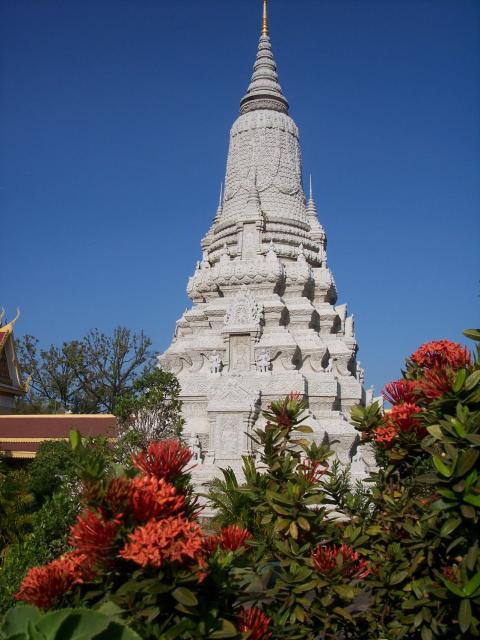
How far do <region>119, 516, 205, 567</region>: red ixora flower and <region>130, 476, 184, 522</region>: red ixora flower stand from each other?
0.27 feet

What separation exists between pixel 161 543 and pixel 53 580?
763mm

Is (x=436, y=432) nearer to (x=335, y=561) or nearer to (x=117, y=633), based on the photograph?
(x=335, y=561)

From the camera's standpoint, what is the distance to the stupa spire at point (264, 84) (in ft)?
80.0

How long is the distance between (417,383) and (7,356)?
2101 centimetres

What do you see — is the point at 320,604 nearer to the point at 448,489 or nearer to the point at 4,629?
the point at 448,489

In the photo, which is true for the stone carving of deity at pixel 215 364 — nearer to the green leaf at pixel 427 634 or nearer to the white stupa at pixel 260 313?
the white stupa at pixel 260 313

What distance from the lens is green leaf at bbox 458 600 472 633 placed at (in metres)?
3.54

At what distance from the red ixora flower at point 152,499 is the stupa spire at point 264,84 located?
2293 centimetres

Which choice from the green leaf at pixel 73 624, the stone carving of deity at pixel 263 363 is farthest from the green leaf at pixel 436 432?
the stone carving of deity at pixel 263 363

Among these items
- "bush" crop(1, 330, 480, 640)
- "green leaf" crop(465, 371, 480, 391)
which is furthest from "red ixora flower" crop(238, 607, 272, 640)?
"green leaf" crop(465, 371, 480, 391)

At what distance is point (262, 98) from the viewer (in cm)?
2438

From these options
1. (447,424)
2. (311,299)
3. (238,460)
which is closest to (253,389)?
(238,460)

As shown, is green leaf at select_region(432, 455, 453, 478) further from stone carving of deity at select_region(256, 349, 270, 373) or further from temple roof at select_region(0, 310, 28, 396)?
temple roof at select_region(0, 310, 28, 396)

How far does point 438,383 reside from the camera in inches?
160
